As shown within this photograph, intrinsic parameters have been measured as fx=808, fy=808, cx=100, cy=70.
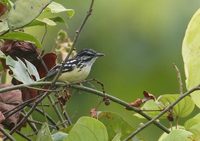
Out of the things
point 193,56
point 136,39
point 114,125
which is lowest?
point 136,39

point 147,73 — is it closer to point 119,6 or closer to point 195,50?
point 119,6

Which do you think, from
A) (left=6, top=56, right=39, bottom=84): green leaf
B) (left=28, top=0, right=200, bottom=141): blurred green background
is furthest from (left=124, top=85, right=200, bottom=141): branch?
(left=28, top=0, right=200, bottom=141): blurred green background

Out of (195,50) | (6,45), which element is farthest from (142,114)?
(6,45)

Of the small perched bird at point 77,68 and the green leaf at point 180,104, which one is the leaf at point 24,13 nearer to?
the small perched bird at point 77,68

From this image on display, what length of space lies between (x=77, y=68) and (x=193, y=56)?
0.22 m

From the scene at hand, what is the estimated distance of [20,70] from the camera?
108 centimetres

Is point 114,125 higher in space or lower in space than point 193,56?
lower

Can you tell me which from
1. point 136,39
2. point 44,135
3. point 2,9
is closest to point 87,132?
point 44,135

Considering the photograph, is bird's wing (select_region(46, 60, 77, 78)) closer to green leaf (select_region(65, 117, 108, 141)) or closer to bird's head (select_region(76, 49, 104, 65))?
bird's head (select_region(76, 49, 104, 65))

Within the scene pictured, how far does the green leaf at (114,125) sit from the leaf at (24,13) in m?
0.18

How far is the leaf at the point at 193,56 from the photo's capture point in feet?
3.63

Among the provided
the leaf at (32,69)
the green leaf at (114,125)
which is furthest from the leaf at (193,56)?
the leaf at (32,69)

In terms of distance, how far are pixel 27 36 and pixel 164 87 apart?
2473mm

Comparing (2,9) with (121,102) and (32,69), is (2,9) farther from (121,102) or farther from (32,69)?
(121,102)
